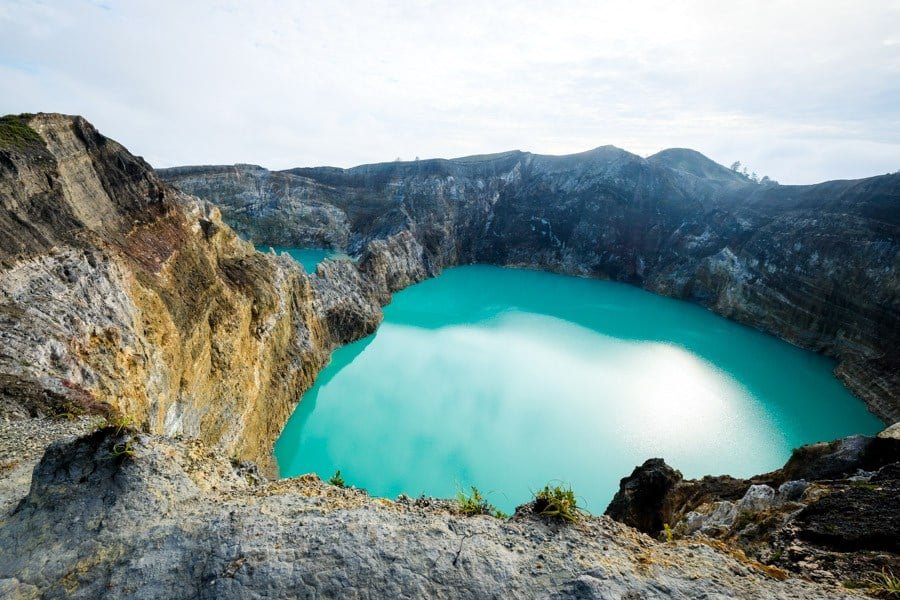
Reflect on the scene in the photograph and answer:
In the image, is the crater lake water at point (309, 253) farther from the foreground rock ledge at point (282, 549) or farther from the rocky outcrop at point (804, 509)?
the foreground rock ledge at point (282, 549)

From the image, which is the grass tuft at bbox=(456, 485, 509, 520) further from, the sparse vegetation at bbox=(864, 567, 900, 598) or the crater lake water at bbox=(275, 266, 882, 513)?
the crater lake water at bbox=(275, 266, 882, 513)

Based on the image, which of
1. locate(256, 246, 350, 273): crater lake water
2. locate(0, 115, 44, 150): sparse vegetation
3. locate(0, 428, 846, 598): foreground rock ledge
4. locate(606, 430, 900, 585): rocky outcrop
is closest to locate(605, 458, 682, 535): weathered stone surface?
locate(606, 430, 900, 585): rocky outcrop

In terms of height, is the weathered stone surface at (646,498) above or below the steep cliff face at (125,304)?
below

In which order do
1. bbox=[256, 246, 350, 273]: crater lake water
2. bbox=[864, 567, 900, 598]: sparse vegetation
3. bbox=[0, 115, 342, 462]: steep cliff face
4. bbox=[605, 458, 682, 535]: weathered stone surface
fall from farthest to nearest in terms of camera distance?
bbox=[256, 246, 350, 273]: crater lake water, bbox=[605, 458, 682, 535]: weathered stone surface, bbox=[0, 115, 342, 462]: steep cliff face, bbox=[864, 567, 900, 598]: sparse vegetation

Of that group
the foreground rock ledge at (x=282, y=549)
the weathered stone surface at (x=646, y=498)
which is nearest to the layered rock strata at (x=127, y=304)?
the foreground rock ledge at (x=282, y=549)

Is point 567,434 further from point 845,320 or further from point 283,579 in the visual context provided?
point 845,320

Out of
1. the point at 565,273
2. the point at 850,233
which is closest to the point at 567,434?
the point at 850,233
